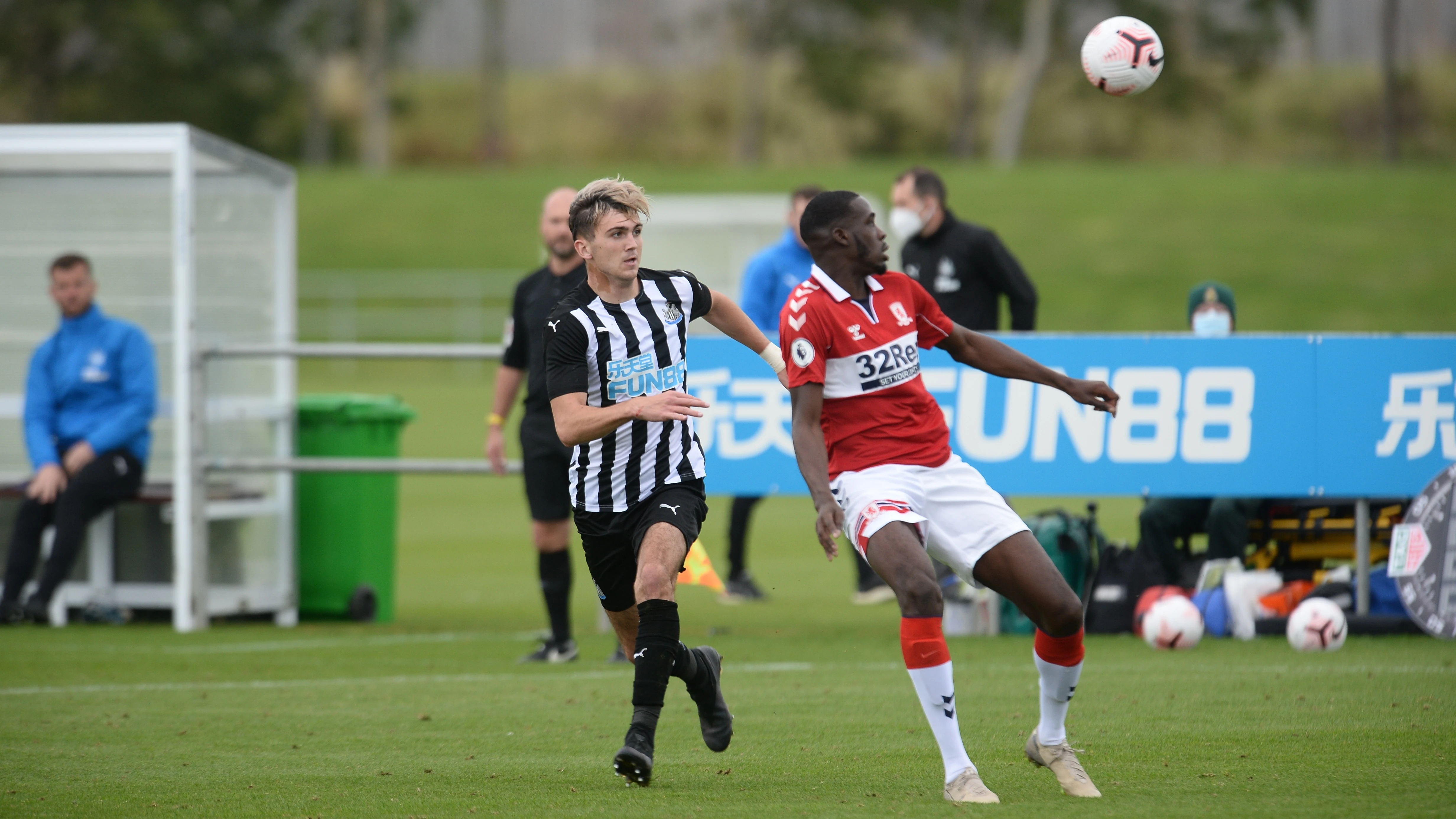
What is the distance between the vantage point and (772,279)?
377 inches

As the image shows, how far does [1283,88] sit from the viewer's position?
48.2 metres

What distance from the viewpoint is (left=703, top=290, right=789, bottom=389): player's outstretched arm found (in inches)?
221

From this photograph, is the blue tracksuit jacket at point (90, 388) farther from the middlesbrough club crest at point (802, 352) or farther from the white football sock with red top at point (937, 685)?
the white football sock with red top at point (937, 685)

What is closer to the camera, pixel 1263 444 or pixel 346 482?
pixel 1263 444

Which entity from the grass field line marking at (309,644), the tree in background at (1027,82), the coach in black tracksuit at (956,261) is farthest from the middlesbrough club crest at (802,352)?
the tree in background at (1027,82)

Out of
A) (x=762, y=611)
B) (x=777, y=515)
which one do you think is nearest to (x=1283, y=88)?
(x=777, y=515)

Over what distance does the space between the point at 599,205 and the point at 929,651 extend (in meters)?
1.84

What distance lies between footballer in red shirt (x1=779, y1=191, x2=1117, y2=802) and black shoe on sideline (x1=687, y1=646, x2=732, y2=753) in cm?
71

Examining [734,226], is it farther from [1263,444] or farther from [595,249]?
[595,249]

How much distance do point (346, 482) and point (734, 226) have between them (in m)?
20.6

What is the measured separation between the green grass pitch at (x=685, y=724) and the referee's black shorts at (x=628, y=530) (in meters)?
0.66

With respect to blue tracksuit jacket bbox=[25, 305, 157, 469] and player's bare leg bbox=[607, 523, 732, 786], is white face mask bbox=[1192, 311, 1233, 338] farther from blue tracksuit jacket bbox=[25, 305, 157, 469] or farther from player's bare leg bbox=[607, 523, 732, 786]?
blue tracksuit jacket bbox=[25, 305, 157, 469]

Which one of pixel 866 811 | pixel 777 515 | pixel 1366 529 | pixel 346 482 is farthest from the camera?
pixel 777 515

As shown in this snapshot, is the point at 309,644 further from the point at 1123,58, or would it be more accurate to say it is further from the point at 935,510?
the point at 1123,58
